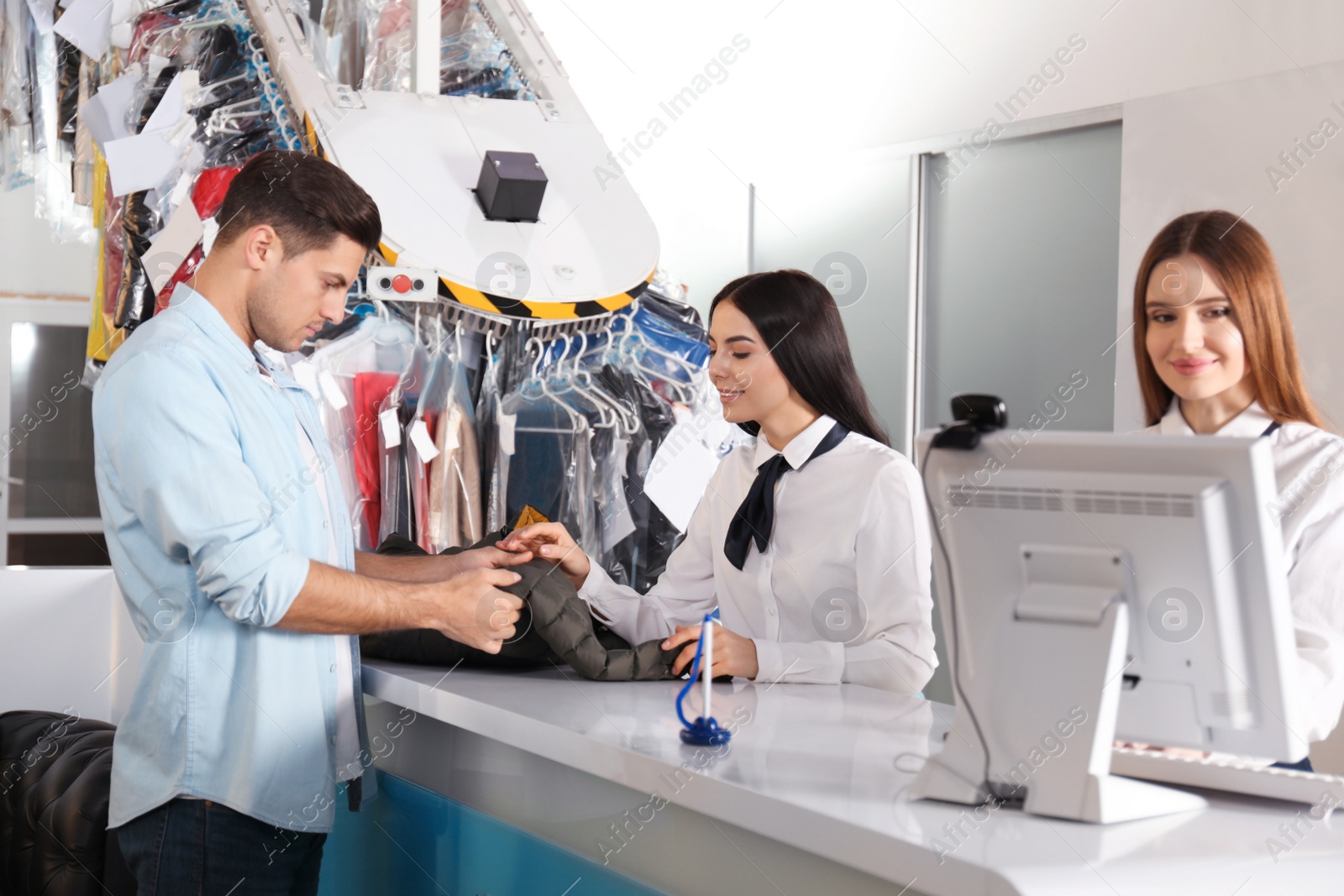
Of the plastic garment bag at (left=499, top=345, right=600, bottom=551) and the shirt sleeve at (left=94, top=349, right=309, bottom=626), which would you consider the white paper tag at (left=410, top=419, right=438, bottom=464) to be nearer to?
the plastic garment bag at (left=499, top=345, right=600, bottom=551)

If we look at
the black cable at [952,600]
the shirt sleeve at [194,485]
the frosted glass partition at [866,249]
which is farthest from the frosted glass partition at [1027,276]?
the shirt sleeve at [194,485]

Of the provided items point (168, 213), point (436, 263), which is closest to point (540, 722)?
point (436, 263)

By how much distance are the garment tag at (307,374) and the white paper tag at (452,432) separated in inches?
11.5

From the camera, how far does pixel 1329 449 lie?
1.60 m

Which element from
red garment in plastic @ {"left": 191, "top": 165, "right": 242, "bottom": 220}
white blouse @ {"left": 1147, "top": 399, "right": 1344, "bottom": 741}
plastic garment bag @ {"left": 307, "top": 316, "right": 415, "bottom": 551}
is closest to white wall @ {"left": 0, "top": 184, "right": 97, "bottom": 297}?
red garment in plastic @ {"left": 191, "top": 165, "right": 242, "bottom": 220}

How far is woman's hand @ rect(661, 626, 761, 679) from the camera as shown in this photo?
6.17 feet

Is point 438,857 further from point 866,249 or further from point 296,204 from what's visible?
point 866,249

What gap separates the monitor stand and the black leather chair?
1772 mm

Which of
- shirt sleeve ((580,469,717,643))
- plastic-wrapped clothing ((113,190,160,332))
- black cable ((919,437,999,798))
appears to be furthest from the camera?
plastic-wrapped clothing ((113,190,160,332))

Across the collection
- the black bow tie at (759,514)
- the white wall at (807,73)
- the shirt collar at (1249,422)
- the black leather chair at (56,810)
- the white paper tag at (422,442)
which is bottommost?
the black leather chair at (56,810)

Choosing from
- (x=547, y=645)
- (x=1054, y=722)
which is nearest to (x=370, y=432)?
(x=547, y=645)

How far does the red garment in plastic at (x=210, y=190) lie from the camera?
2799 mm

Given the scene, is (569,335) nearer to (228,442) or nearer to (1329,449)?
(228,442)

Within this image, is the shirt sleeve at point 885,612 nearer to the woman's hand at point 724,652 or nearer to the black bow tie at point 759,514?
the woman's hand at point 724,652
